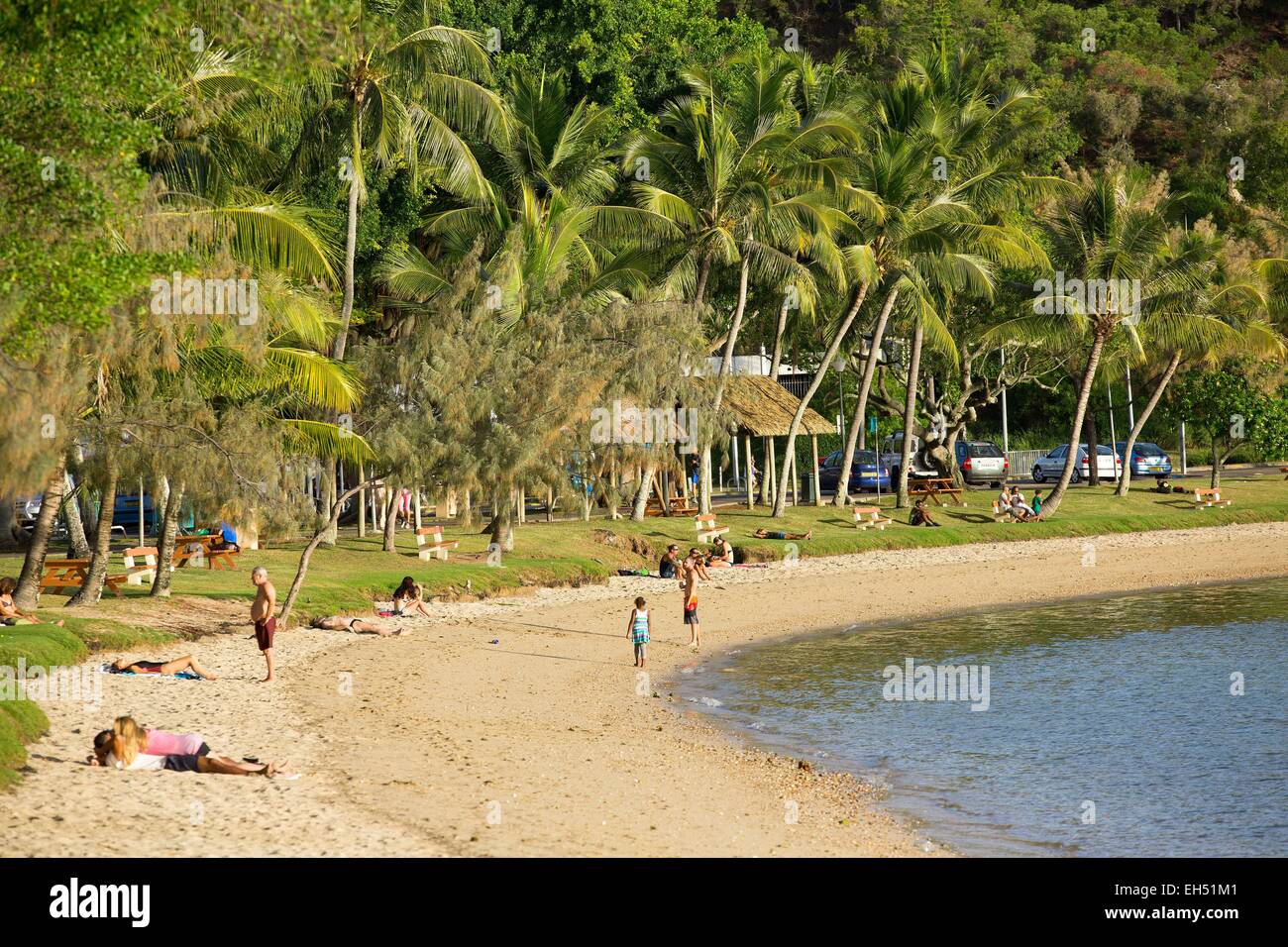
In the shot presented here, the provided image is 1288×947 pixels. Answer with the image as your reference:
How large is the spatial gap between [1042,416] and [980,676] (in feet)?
160

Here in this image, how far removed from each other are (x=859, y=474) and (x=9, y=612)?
37.7 metres

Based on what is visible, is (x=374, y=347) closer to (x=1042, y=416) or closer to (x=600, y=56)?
(x=600, y=56)

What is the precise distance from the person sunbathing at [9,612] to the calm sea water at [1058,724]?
9454mm

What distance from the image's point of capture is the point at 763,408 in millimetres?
45000

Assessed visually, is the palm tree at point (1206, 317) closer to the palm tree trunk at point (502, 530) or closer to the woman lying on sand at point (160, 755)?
the palm tree trunk at point (502, 530)

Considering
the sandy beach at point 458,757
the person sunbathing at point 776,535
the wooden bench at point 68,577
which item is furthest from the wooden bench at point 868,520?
the wooden bench at point 68,577

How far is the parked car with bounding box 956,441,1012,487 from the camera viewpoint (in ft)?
187

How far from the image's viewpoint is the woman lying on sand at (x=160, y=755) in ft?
43.4

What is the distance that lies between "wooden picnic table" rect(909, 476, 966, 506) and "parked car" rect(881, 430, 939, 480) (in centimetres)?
184

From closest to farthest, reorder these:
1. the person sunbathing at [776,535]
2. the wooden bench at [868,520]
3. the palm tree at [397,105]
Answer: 1. the palm tree at [397,105]
2. the person sunbathing at [776,535]
3. the wooden bench at [868,520]

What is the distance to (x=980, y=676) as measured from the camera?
75.6ft

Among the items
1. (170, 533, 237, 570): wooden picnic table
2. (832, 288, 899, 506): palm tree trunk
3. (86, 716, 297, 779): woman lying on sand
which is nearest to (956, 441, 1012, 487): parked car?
(832, 288, 899, 506): palm tree trunk

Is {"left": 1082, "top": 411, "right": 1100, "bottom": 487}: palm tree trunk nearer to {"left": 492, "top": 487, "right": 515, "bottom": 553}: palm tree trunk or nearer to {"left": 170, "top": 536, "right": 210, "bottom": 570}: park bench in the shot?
{"left": 492, "top": 487, "right": 515, "bottom": 553}: palm tree trunk

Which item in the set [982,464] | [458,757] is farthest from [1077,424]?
[458,757]
